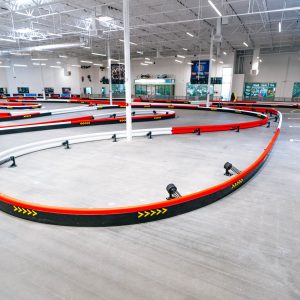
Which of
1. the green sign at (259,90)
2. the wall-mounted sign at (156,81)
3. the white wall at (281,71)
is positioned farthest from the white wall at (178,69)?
the white wall at (281,71)

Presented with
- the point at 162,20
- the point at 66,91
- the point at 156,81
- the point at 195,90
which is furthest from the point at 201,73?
the point at 66,91

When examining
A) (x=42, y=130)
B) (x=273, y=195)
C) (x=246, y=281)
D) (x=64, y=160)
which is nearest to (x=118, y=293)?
(x=246, y=281)

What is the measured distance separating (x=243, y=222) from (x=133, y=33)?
754 inches

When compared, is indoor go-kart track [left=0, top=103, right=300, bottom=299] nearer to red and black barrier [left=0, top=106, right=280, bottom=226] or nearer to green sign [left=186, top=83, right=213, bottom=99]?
red and black barrier [left=0, top=106, right=280, bottom=226]

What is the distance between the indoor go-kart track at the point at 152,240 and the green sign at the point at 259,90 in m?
23.5

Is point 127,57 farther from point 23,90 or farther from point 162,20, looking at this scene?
point 23,90

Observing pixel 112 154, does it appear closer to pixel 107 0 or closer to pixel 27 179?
pixel 27 179

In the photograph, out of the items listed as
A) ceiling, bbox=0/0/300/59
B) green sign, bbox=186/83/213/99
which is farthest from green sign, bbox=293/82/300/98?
green sign, bbox=186/83/213/99

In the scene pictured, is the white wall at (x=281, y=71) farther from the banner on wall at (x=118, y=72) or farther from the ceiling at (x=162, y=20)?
the banner on wall at (x=118, y=72)

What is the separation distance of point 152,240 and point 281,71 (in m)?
27.7

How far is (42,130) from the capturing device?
980 cm

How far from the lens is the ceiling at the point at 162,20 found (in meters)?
12.3

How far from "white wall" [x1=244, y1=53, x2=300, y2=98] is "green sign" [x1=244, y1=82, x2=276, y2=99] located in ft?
1.41

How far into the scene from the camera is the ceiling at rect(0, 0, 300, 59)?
12344mm
